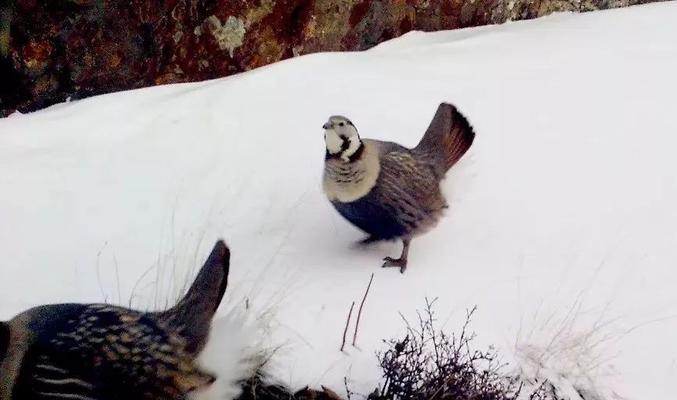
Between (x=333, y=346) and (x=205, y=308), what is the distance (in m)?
0.60

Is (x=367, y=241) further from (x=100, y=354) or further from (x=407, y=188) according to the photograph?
(x=100, y=354)

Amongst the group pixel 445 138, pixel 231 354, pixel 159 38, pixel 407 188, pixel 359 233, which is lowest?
pixel 231 354

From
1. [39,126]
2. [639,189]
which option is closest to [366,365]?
[639,189]

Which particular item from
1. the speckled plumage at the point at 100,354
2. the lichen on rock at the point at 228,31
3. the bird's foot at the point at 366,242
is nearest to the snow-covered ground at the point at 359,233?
the bird's foot at the point at 366,242

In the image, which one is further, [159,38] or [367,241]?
[159,38]

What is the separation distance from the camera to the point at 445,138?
3.46m

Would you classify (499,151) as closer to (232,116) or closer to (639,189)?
(639,189)

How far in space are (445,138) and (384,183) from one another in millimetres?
520

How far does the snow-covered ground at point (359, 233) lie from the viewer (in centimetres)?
295

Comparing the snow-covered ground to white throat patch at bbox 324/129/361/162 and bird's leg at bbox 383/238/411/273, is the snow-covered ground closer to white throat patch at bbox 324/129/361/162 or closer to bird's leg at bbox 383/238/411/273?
bird's leg at bbox 383/238/411/273

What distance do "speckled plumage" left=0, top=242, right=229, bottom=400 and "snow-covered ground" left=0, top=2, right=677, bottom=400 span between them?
484 mm

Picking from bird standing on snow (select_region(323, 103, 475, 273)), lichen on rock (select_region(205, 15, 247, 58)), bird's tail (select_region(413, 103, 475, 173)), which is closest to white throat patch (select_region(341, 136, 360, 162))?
bird standing on snow (select_region(323, 103, 475, 273))

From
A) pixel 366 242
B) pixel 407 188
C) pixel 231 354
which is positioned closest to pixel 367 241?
pixel 366 242

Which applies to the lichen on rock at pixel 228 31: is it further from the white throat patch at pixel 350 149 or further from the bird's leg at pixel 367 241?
the white throat patch at pixel 350 149
